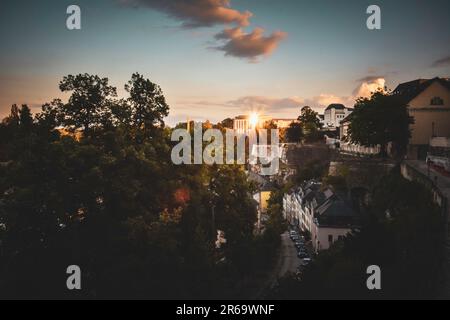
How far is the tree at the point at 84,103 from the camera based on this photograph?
2559cm

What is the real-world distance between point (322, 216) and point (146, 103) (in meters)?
23.5

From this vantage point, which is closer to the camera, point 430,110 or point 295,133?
point 430,110

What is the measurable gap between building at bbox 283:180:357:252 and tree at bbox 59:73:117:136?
22.8 meters

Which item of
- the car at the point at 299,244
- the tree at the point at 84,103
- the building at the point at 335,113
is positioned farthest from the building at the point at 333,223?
the building at the point at 335,113

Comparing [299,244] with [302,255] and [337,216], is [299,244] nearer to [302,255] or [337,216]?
[302,255]

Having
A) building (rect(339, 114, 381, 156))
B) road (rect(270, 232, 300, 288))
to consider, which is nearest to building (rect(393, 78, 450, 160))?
building (rect(339, 114, 381, 156))

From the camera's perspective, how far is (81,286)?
21.5m

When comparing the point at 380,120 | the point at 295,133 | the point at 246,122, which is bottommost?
the point at 380,120

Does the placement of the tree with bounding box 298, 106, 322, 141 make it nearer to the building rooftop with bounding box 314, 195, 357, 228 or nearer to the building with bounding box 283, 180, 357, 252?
the building with bounding box 283, 180, 357, 252

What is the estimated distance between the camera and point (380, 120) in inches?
1852

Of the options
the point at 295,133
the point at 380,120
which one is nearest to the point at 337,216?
the point at 380,120

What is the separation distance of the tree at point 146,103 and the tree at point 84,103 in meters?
2.61

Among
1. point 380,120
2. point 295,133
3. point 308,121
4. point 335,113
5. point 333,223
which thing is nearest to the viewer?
point 333,223
